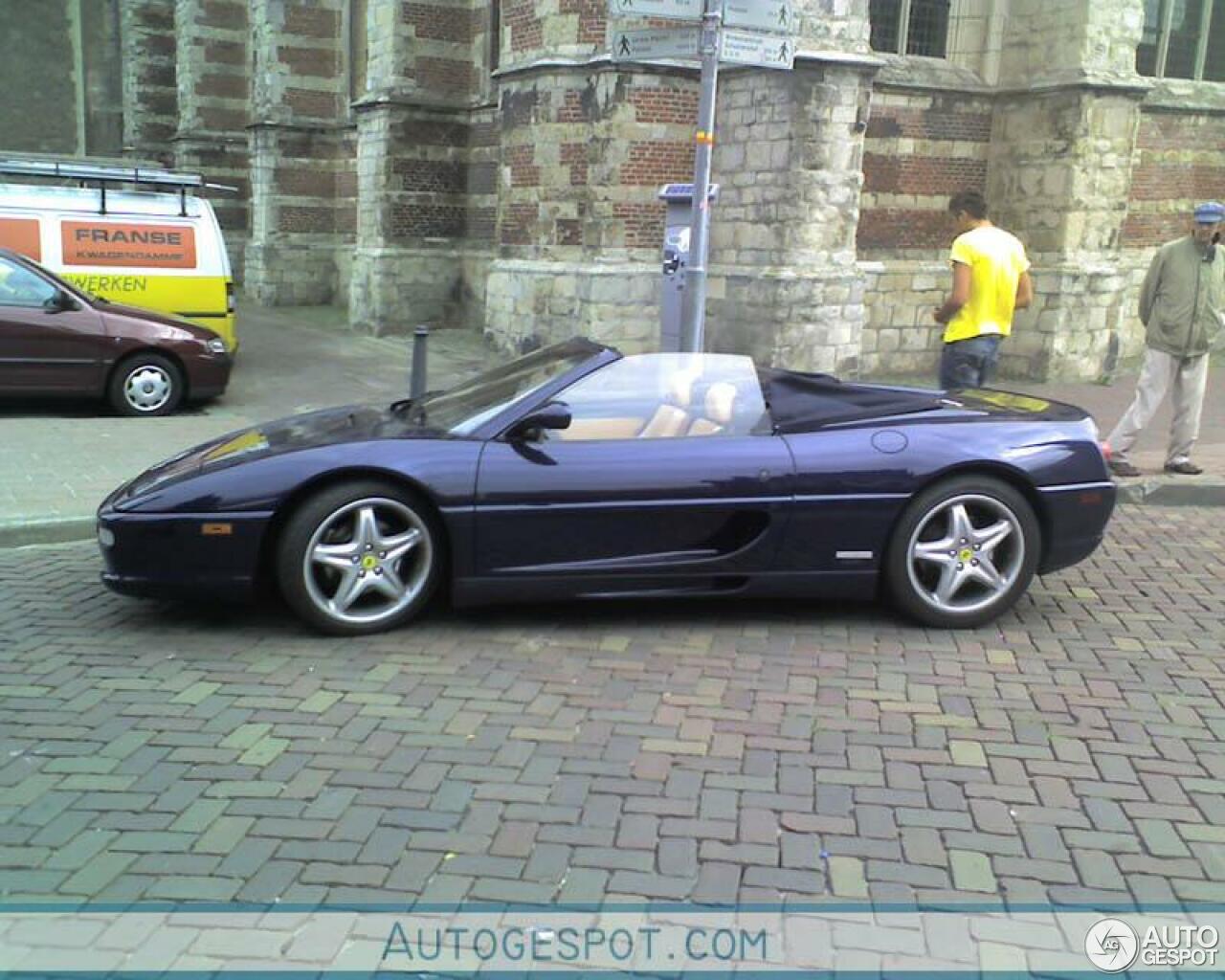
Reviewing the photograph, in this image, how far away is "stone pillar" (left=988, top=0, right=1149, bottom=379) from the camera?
529 inches

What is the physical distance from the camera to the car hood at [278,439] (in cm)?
509

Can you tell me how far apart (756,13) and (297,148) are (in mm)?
15394

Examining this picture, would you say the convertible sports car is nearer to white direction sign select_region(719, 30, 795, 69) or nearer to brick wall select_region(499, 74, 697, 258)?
white direction sign select_region(719, 30, 795, 69)

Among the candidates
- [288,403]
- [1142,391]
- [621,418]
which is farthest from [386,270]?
[621,418]

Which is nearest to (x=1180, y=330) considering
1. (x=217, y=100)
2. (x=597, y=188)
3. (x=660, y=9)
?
(x=660, y=9)

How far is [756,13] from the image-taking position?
8.00m

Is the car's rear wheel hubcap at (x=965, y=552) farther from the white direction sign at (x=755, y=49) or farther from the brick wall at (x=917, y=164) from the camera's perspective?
the brick wall at (x=917, y=164)

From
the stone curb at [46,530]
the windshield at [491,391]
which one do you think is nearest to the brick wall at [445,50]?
the stone curb at [46,530]

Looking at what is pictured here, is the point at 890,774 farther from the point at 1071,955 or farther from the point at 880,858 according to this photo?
the point at 1071,955

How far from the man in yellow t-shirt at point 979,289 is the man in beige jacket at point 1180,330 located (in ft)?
3.29

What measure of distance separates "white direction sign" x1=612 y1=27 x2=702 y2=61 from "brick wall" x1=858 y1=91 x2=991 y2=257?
6.43m

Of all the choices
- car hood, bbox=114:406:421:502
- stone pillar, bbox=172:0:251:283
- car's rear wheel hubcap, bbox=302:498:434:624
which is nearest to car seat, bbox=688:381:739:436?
car hood, bbox=114:406:421:502

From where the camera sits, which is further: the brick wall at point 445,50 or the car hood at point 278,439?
the brick wall at point 445,50

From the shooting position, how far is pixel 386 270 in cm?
1748
